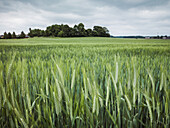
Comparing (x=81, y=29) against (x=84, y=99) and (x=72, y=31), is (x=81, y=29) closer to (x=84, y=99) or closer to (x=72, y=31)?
(x=72, y=31)

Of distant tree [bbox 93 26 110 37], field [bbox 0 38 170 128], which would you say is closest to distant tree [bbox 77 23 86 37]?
distant tree [bbox 93 26 110 37]

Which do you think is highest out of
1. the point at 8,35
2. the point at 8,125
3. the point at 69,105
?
the point at 8,35

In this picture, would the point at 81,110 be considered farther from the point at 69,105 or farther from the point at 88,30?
the point at 88,30

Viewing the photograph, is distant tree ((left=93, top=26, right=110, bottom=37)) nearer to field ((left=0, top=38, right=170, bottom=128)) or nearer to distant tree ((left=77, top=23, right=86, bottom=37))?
distant tree ((left=77, top=23, right=86, bottom=37))

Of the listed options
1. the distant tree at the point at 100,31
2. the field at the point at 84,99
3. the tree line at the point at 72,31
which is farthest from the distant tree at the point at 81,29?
the field at the point at 84,99

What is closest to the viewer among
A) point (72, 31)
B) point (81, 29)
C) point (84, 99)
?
point (84, 99)

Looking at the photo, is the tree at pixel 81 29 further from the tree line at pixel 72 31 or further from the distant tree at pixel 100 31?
the distant tree at pixel 100 31

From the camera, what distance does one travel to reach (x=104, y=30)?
4706cm

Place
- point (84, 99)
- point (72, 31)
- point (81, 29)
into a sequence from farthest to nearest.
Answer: point (81, 29) < point (72, 31) < point (84, 99)

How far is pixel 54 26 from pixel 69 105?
150 ft

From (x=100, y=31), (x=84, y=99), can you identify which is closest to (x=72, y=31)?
(x=100, y=31)

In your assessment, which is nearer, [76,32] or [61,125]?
[61,125]

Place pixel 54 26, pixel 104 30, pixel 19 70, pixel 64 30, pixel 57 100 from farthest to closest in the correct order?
pixel 104 30 → pixel 54 26 → pixel 64 30 → pixel 19 70 → pixel 57 100

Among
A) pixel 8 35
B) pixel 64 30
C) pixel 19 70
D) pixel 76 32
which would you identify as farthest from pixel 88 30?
pixel 19 70
